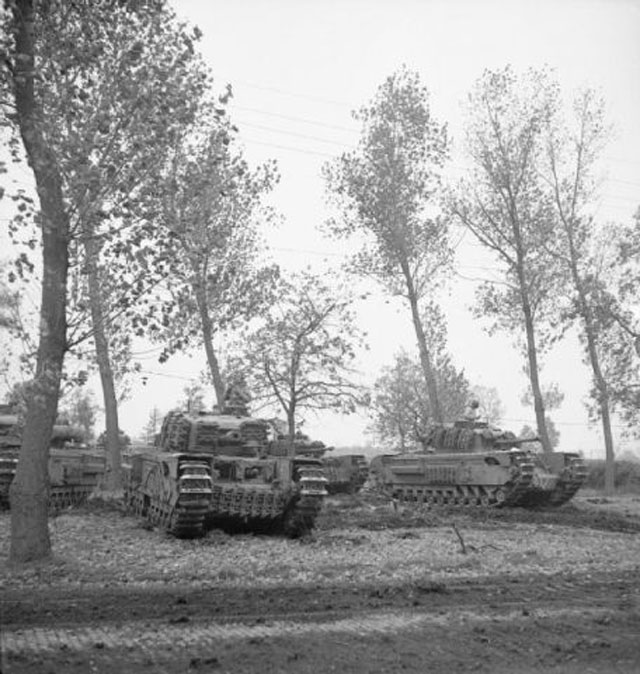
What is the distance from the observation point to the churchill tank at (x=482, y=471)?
21.4m

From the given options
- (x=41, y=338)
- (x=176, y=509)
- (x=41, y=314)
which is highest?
(x=41, y=314)

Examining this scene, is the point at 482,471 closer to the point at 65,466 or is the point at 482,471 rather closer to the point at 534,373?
the point at 534,373

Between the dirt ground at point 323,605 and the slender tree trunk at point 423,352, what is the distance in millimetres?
12394

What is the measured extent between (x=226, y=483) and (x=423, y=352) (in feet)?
43.3

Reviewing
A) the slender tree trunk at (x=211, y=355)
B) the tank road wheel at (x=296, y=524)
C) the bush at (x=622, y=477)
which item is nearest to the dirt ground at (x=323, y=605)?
the tank road wheel at (x=296, y=524)

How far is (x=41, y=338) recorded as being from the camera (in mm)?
10867

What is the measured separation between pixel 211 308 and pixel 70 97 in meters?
13.5

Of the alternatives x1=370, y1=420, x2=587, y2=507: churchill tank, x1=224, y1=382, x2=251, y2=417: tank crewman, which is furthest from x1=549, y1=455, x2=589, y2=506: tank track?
x1=224, y1=382, x2=251, y2=417: tank crewman

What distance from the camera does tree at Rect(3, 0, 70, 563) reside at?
33.5ft

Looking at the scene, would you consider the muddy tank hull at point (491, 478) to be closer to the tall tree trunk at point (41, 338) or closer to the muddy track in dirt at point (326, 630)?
the muddy track in dirt at point (326, 630)

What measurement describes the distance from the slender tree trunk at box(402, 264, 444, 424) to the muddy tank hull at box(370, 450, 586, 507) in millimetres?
2353

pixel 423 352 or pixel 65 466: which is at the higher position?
pixel 423 352

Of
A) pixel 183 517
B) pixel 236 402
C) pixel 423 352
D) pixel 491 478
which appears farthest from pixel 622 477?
pixel 183 517

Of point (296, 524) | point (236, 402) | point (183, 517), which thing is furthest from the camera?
point (236, 402)
